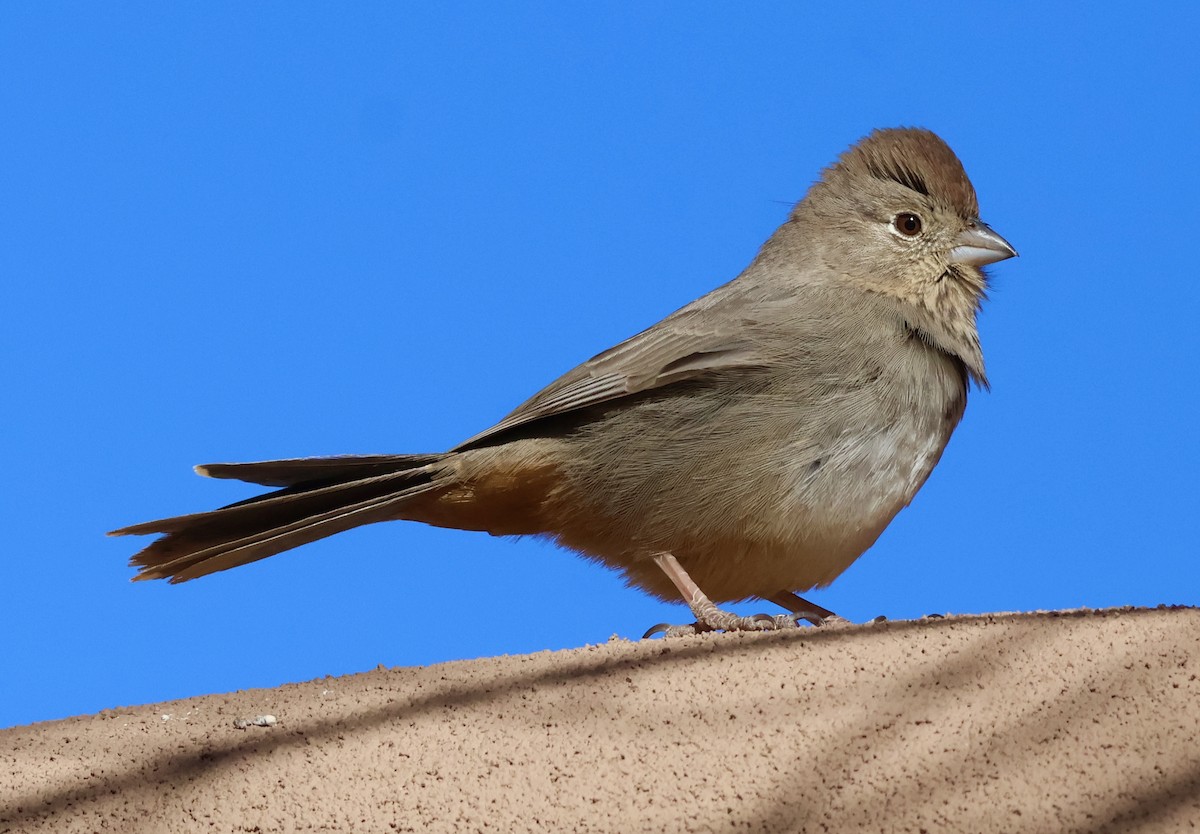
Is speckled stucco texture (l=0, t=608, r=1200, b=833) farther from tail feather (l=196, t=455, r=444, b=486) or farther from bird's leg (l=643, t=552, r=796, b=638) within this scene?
tail feather (l=196, t=455, r=444, b=486)

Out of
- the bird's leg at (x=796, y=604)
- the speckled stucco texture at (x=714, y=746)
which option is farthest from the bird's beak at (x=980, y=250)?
the speckled stucco texture at (x=714, y=746)

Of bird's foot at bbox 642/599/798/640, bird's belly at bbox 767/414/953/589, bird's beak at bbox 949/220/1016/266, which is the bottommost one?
bird's foot at bbox 642/599/798/640

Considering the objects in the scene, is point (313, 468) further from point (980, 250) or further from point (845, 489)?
point (980, 250)

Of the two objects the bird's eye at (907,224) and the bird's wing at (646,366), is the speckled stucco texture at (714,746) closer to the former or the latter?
the bird's wing at (646,366)

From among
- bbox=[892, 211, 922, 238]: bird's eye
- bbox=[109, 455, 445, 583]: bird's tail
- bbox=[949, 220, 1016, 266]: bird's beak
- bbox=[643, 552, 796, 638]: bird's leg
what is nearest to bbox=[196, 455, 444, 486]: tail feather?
bbox=[109, 455, 445, 583]: bird's tail

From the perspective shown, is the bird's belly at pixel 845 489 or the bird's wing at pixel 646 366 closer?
the bird's belly at pixel 845 489

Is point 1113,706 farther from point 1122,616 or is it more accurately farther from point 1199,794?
point 1122,616
